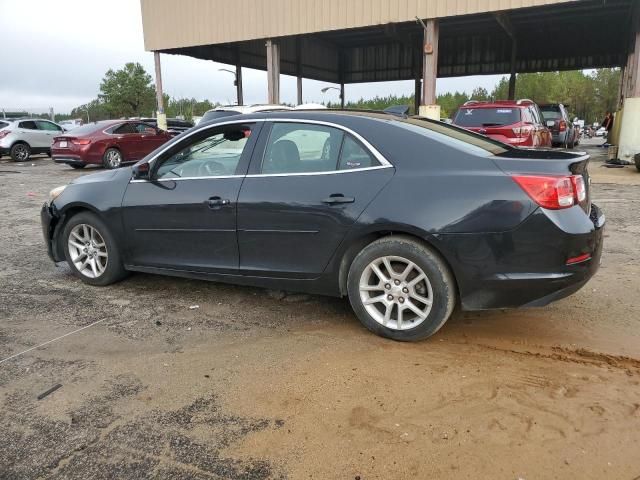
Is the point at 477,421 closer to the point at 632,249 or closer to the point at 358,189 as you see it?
the point at 358,189

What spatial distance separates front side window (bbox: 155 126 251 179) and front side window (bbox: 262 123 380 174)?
0.95 ft

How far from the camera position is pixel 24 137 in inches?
822

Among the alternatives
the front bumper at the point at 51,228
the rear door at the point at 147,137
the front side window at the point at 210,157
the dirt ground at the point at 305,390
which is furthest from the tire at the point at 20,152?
the front side window at the point at 210,157

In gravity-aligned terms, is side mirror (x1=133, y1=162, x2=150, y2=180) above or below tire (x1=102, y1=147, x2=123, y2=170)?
above

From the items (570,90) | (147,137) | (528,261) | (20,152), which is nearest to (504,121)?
(528,261)

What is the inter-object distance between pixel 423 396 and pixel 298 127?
2136 mm

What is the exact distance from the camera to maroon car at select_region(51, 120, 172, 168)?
51.4 feet

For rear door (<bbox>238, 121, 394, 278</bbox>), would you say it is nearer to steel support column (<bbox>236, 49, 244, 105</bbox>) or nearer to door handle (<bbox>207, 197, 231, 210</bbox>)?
door handle (<bbox>207, 197, 231, 210</bbox>)

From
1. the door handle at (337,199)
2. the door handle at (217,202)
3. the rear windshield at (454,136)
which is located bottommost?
the door handle at (217,202)

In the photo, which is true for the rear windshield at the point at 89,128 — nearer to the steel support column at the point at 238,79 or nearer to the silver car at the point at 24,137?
the silver car at the point at 24,137

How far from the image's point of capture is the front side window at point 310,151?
148 inches

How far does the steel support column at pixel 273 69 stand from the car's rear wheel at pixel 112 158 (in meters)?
7.40

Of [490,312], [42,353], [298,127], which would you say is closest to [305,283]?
[298,127]

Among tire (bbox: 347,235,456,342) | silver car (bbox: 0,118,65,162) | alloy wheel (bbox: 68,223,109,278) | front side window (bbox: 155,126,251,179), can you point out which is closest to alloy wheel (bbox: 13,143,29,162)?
silver car (bbox: 0,118,65,162)
